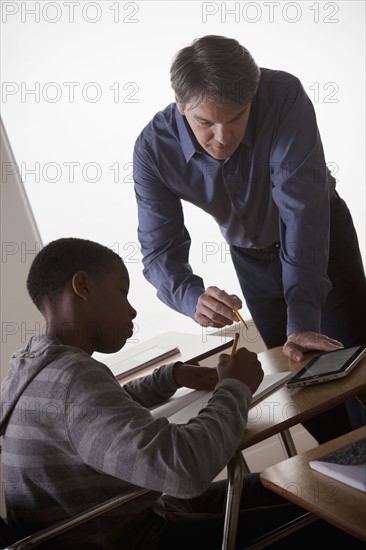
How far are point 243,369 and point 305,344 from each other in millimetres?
390

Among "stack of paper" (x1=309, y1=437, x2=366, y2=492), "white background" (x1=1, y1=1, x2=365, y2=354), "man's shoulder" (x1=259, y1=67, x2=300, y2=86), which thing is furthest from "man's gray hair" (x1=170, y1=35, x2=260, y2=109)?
"white background" (x1=1, y1=1, x2=365, y2=354)

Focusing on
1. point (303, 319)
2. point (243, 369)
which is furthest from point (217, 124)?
point (243, 369)

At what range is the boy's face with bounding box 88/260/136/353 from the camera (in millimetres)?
1542

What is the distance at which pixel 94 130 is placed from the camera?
3324 mm

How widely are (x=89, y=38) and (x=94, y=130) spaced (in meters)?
0.41

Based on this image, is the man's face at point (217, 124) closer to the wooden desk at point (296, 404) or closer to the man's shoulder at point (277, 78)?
the man's shoulder at point (277, 78)

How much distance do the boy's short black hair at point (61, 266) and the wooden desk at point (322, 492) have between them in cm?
58

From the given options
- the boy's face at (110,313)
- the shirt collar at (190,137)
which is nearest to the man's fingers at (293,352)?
the boy's face at (110,313)

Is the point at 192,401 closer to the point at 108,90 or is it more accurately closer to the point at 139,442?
the point at 139,442

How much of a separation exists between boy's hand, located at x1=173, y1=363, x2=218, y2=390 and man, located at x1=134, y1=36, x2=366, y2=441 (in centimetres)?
15

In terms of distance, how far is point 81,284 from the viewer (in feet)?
5.03

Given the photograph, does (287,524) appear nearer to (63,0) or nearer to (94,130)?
(94,130)

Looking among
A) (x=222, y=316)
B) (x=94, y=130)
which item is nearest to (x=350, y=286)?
(x=222, y=316)

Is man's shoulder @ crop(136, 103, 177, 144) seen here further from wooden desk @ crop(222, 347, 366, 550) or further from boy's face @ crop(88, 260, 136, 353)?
wooden desk @ crop(222, 347, 366, 550)
